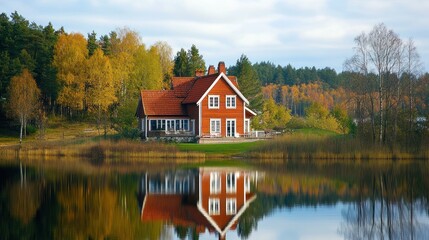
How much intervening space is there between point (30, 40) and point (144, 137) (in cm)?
2850

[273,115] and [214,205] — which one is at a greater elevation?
[273,115]

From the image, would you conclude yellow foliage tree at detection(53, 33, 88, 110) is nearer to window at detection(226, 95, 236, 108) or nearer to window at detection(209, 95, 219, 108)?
window at detection(209, 95, 219, 108)

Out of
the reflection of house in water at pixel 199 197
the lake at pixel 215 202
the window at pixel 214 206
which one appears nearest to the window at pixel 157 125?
the lake at pixel 215 202

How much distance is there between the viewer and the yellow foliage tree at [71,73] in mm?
68344

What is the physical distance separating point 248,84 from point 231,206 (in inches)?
2095

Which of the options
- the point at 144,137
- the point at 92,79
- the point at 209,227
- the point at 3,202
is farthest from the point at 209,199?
the point at 92,79

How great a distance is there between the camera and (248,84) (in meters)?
76.4

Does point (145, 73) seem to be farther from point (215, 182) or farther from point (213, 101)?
point (215, 182)

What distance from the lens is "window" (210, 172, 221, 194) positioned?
92.4 feet

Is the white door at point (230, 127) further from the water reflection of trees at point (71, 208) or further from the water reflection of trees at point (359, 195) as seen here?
the water reflection of trees at point (71, 208)

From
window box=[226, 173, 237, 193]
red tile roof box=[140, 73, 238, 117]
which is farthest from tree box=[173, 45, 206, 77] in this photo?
window box=[226, 173, 237, 193]

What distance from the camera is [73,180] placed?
103 feet

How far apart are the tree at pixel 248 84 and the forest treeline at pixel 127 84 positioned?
119mm

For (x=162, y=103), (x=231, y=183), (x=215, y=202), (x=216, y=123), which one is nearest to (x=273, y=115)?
(x=216, y=123)
